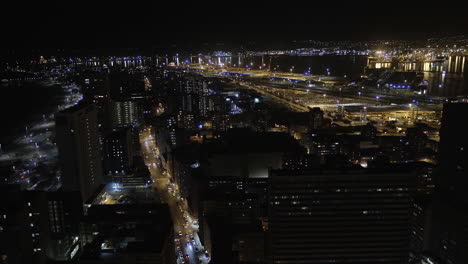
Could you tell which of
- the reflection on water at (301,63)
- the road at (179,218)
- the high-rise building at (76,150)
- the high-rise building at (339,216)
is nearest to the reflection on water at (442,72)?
the reflection on water at (301,63)

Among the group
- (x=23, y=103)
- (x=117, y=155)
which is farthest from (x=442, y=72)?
(x=23, y=103)

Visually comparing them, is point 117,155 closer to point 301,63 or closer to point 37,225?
point 37,225

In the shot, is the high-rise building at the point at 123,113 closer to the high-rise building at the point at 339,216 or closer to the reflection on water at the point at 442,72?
Answer: the high-rise building at the point at 339,216

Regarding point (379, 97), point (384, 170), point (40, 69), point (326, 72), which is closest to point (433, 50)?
point (326, 72)

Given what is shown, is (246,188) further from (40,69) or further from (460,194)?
(40,69)

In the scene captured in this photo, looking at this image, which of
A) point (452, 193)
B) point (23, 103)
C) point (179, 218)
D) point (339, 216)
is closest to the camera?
point (339, 216)

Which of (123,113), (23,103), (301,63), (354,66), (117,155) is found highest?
(301,63)
